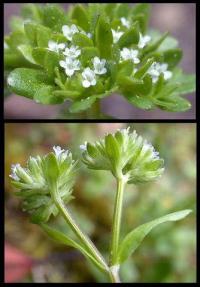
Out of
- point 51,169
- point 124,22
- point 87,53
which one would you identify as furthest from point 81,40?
point 51,169

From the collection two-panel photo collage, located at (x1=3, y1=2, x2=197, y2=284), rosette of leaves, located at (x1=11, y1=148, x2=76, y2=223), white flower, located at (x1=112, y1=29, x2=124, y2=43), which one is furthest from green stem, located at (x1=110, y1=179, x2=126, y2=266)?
white flower, located at (x1=112, y1=29, x2=124, y2=43)

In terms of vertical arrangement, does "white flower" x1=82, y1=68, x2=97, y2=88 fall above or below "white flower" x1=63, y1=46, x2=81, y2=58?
below

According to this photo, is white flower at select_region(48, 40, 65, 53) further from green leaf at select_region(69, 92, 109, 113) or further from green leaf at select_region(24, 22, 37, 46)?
green leaf at select_region(69, 92, 109, 113)

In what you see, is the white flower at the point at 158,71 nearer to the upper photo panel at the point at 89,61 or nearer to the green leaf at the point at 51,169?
the upper photo panel at the point at 89,61

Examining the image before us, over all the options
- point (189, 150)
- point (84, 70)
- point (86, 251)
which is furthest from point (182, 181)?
point (86, 251)

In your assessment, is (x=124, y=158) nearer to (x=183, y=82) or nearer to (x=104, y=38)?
(x=104, y=38)

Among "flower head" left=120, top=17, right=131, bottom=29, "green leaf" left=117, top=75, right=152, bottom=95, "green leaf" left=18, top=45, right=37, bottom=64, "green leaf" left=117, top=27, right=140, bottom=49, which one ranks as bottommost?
"green leaf" left=117, top=75, right=152, bottom=95

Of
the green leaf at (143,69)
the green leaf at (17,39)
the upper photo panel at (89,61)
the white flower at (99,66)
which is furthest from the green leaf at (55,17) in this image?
the green leaf at (143,69)
